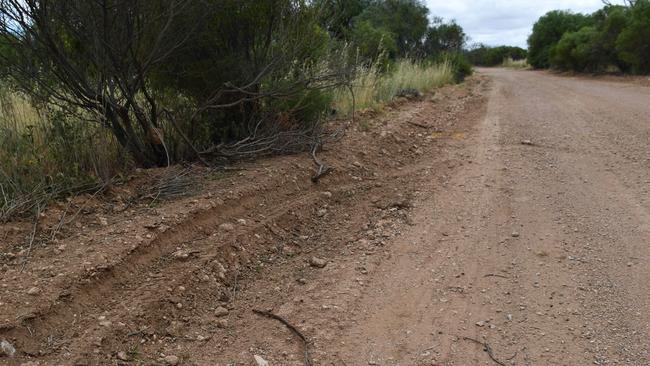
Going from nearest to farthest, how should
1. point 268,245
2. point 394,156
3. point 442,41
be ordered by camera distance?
point 268,245 → point 394,156 → point 442,41

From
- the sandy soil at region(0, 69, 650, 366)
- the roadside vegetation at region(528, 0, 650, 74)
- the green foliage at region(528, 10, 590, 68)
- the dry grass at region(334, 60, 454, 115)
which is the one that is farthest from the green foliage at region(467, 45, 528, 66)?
the sandy soil at region(0, 69, 650, 366)

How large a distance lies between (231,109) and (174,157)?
1.18 meters

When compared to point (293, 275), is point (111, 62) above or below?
above

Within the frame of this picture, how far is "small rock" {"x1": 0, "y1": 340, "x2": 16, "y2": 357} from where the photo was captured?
3.02 meters

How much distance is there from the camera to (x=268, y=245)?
191 inches

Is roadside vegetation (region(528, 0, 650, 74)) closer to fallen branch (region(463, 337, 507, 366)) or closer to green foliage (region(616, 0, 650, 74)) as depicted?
green foliage (region(616, 0, 650, 74))

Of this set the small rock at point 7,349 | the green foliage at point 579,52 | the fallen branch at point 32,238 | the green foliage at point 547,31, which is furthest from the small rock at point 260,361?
the green foliage at point 547,31

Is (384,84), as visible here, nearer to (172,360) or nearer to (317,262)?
(317,262)

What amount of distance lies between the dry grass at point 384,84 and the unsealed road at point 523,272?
3191 mm

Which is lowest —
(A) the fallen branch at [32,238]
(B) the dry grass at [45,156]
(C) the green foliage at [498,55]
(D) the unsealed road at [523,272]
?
(C) the green foliage at [498,55]

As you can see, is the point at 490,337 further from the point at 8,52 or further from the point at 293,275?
the point at 8,52

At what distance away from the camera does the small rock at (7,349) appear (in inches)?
119

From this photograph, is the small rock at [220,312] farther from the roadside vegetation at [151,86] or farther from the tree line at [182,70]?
the tree line at [182,70]

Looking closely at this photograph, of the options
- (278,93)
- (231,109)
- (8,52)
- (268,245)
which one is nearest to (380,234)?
(268,245)
